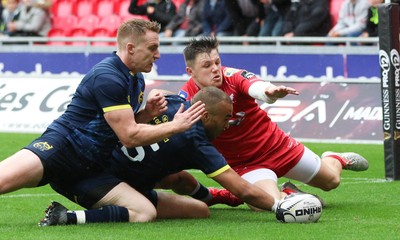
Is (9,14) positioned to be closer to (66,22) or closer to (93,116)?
(66,22)

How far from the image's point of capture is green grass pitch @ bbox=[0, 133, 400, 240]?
26.5 ft

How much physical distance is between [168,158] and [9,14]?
52.6 feet

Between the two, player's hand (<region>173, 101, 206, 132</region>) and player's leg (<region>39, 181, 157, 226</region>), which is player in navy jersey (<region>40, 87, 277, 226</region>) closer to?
player's leg (<region>39, 181, 157, 226</region>)

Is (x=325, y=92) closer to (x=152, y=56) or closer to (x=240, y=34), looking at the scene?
(x=240, y=34)

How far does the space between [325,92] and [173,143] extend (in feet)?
24.8

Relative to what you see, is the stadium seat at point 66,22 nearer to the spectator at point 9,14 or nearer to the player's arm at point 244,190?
the spectator at point 9,14

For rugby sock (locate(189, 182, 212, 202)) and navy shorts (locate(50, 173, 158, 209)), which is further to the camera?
rugby sock (locate(189, 182, 212, 202))

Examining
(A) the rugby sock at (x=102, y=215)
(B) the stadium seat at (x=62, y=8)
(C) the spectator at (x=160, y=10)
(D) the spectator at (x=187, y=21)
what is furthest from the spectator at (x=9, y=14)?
(A) the rugby sock at (x=102, y=215)

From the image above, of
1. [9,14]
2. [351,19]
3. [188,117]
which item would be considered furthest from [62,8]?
[188,117]

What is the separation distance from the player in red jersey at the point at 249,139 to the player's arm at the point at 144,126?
1247 millimetres

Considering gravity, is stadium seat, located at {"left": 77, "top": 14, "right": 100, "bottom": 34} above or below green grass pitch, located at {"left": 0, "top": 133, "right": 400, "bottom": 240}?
below

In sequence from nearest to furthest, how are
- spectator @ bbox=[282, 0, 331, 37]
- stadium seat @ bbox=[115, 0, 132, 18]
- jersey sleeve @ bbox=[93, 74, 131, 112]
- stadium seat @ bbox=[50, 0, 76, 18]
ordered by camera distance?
jersey sleeve @ bbox=[93, 74, 131, 112] < spectator @ bbox=[282, 0, 331, 37] < stadium seat @ bbox=[115, 0, 132, 18] < stadium seat @ bbox=[50, 0, 76, 18]

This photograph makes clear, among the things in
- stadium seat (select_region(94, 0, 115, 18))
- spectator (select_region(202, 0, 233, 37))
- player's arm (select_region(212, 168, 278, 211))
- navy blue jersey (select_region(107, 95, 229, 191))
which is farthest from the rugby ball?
stadium seat (select_region(94, 0, 115, 18))

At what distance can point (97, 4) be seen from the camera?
24875mm
